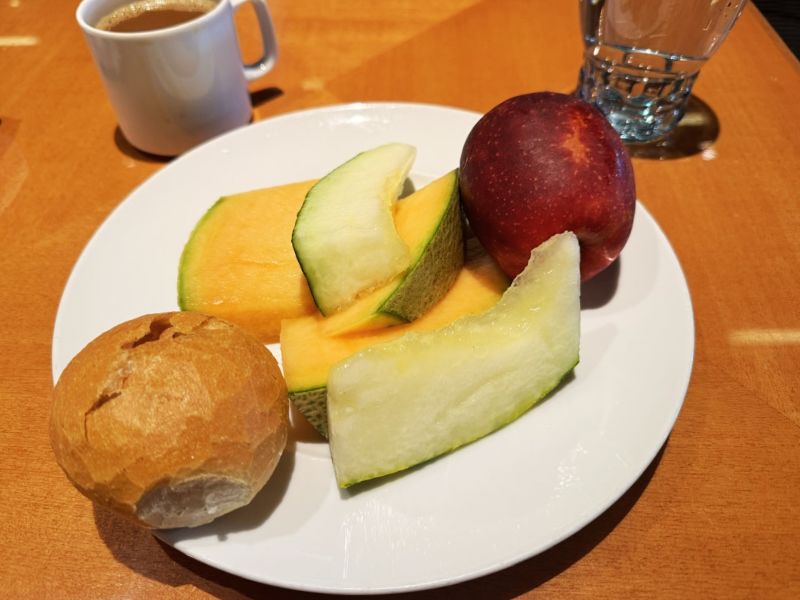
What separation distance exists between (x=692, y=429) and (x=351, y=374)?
0.41m

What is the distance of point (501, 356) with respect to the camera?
22.5 inches

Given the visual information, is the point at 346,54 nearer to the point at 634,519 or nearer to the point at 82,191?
the point at 82,191

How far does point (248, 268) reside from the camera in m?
0.71

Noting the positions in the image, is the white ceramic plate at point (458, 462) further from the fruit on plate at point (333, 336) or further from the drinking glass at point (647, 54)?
the drinking glass at point (647, 54)

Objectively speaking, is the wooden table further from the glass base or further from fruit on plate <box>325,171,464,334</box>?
fruit on plate <box>325,171,464,334</box>

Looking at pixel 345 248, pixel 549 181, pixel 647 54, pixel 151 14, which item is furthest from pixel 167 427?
pixel 647 54

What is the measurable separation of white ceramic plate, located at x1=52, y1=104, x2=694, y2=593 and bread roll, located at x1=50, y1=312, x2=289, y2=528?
45 millimetres

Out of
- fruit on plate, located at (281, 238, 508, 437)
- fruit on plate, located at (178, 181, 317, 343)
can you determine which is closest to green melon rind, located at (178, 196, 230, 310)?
fruit on plate, located at (178, 181, 317, 343)

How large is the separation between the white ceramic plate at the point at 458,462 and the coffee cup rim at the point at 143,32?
23 centimetres

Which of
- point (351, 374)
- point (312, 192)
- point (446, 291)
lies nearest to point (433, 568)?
point (351, 374)

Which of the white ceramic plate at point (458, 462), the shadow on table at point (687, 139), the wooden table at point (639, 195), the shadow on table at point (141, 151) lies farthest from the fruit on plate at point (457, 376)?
the shadow on table at point (141, 151)

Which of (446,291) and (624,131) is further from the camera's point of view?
(624,131)

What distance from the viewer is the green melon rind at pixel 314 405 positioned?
57 cm

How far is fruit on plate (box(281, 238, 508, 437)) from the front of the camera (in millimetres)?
578
